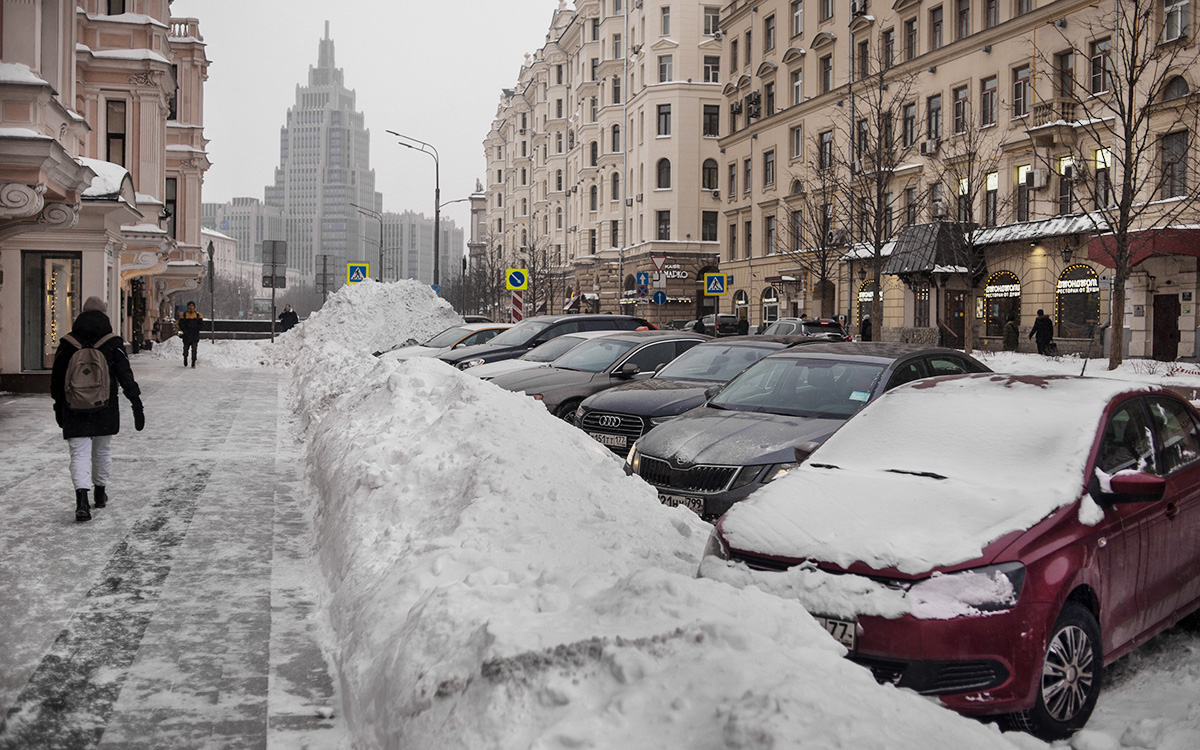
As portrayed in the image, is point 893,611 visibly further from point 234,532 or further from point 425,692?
point 234,532

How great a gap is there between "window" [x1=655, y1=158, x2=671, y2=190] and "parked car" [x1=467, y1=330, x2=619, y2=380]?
176ft

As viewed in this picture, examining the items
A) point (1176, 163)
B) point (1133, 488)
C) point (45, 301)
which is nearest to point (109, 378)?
point (1133, 488)

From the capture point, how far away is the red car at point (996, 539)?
4191 mm

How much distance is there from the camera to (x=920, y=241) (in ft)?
128

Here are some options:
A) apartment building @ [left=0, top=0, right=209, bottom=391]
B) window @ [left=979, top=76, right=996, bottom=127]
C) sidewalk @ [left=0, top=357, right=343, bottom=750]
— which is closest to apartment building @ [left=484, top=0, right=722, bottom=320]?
window @ [left=979, top=76, right=996, bottom=127]

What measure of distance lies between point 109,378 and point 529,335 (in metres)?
10.6

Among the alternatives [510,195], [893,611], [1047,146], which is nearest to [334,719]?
[893,611]

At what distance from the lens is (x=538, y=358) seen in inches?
642

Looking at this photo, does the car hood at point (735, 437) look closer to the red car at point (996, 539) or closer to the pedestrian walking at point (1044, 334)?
the red car at point (996, 539)

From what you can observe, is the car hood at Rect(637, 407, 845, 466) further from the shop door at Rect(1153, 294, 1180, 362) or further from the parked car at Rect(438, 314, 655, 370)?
the shop door at Rect(1153, 294, 1180, 362)

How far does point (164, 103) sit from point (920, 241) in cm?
2694

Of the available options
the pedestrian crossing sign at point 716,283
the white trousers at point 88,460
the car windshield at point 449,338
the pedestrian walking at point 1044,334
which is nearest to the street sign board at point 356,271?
the pedestrian crossing sign at point 716,283

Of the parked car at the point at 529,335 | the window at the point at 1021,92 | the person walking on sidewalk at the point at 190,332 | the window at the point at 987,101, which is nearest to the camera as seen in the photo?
the parked car at the point at 529,335

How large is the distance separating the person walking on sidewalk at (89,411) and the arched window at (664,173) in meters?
61.6
